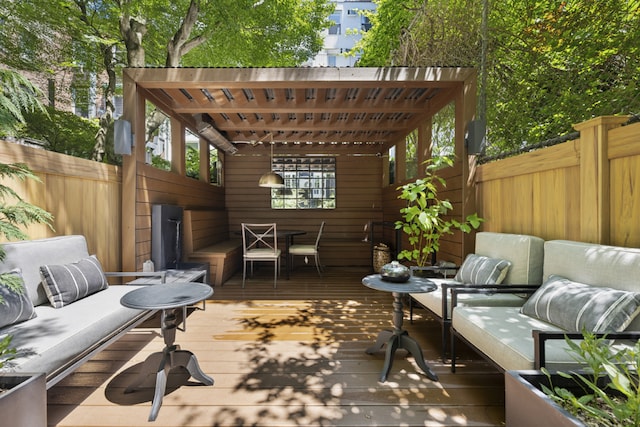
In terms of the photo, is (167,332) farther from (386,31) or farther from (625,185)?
(386,31)

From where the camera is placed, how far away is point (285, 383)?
198 centimetres

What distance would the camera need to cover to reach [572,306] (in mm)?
1608

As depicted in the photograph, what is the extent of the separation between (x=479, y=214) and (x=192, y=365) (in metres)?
3.10

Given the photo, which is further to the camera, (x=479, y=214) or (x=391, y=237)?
(x=391, y=237)

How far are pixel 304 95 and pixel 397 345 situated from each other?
3148 millimetres

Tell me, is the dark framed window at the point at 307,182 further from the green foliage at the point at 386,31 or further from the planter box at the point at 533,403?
the planter box at the point at 533,403

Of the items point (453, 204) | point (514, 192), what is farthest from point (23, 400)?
point (453, 204)

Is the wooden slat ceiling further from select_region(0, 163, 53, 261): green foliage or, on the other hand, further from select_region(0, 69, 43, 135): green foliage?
select_region(0, 163, 53, 261): green foliage

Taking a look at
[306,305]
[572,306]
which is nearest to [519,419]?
[572,306]

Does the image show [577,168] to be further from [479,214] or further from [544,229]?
[479,214]

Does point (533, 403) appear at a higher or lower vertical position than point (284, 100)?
lower

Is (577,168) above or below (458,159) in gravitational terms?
below

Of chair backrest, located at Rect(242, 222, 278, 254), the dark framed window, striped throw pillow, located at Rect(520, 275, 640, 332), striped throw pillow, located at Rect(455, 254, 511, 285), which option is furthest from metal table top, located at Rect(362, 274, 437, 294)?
the dark framed window

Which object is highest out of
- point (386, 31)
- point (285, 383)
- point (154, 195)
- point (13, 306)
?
point (386, 31)
